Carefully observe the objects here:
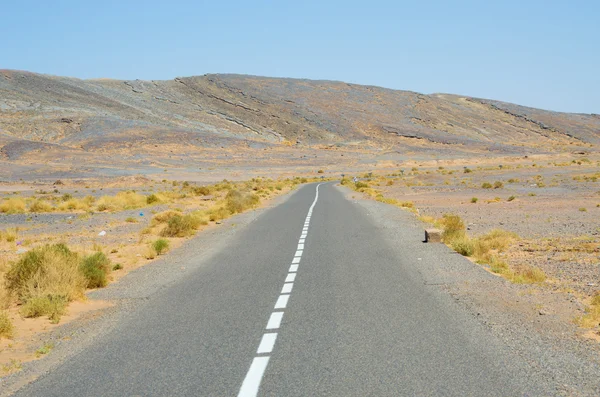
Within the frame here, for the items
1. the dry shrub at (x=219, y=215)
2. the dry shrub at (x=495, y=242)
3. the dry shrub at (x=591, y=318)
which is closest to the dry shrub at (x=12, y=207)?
the dry shrub at (x=219, y=215)

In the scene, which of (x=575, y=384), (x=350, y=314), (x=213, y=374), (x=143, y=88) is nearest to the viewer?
(x=575, y=384)

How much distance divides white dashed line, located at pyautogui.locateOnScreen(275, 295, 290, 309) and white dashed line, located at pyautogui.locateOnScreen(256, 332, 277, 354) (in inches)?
62.8

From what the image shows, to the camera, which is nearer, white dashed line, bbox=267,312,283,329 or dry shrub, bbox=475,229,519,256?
white dashed line, bbox=267,312,283,329

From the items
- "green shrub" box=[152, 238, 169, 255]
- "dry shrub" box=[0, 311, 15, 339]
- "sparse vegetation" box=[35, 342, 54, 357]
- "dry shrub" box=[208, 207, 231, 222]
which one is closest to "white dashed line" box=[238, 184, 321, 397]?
"sparse vegetation" box=[35, 342, 54, 357]

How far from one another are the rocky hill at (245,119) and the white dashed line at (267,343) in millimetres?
97544

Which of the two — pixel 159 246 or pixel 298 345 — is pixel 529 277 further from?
pixel 159 246

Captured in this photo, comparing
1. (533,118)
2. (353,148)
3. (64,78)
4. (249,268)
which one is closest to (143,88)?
(64,78)

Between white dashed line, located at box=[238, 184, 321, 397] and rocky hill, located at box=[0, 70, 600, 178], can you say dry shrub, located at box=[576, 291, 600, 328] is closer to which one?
white dashed line, located at box=[238, 184, 321, 397]

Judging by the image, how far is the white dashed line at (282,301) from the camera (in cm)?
944

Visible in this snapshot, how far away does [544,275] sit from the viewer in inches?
472

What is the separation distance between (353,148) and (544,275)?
4999 inches

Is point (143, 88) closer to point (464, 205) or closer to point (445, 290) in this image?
point (464, 205)

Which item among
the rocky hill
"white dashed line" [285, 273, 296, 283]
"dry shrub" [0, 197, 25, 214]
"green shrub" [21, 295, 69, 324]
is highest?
the rocky hill

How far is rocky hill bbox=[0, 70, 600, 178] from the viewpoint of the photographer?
389 feet
